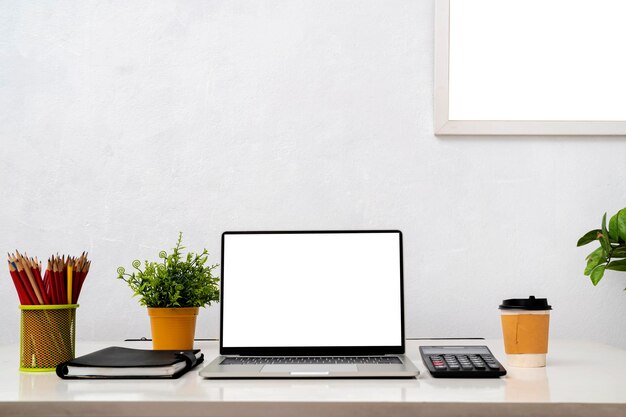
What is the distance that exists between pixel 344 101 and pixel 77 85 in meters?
0.67

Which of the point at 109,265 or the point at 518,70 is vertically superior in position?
the point at 518,70

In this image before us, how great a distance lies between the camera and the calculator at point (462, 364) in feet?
2.94

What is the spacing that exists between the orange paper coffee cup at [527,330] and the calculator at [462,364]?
5 cm

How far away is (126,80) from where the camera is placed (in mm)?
1612

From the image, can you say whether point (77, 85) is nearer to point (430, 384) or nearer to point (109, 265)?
point (109, 265)

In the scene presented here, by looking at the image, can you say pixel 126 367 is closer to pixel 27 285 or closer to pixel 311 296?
pixel 27 285

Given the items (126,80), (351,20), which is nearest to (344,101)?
(351,20)

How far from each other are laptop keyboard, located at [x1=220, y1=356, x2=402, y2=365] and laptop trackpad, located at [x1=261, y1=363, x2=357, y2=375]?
1.2 inches

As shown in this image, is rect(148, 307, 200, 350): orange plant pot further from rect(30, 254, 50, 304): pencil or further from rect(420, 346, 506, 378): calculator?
rect(420, 346, 506, 378): calculator

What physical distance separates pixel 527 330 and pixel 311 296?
1.20 feet

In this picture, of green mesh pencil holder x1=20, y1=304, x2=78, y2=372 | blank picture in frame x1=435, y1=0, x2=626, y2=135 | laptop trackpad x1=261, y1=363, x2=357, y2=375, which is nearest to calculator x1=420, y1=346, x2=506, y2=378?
laptop trackpad x1=261, y1=363, x2=357, y2=375

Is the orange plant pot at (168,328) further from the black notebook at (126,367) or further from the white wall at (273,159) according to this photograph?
the white wall at (273,159)

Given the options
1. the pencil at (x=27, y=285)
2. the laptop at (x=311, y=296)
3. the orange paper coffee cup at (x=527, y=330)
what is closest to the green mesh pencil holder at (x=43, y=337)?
the pencil at (x=27, y=285)

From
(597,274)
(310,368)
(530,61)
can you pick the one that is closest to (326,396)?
(310,368)
